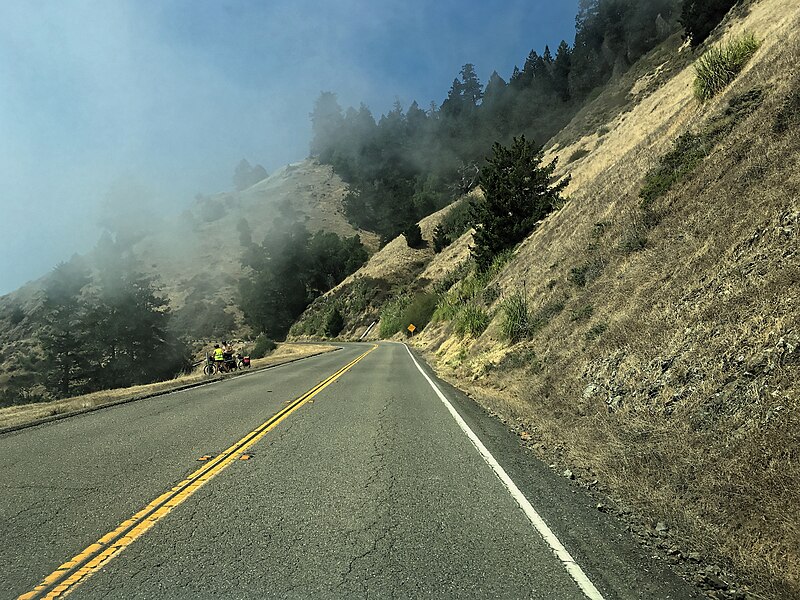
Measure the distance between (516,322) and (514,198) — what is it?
17506 mm

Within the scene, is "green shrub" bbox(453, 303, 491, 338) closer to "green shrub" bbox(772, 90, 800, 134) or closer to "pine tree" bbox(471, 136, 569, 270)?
"pine tree" bbox(471, 136, 569, 270)

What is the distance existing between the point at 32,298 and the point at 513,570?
488 ft

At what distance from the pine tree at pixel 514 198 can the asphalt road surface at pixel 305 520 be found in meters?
24.2

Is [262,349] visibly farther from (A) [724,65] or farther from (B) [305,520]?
(B) [305,520]

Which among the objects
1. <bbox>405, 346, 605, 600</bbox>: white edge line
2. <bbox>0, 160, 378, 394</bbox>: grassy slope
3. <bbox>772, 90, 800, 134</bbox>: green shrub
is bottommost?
<bbox>405, 346, 605, 600</bbox>: white edge line

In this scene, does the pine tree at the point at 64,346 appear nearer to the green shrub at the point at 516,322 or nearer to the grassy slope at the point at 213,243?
the grassy slope at the point at 213,243

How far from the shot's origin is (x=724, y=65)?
16984 mm

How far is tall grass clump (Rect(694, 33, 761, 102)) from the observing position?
16.9 meters

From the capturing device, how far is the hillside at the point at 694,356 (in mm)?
3996

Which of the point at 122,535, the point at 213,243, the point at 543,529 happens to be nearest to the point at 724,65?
the point at 543,529

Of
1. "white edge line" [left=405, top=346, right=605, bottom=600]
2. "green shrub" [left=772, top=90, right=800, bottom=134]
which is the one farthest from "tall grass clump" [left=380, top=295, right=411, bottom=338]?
"white edge line" [left=405, top=346, right=605, bottom=600]

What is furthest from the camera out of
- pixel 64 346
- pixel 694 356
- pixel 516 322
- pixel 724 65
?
pixel 64 346

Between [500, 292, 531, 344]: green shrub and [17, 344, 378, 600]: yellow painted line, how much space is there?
32.8 feet

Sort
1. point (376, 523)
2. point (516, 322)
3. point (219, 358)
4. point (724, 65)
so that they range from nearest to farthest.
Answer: point (376, 523) → point (516, 322) → point (724, 65) → point (219, 358)
